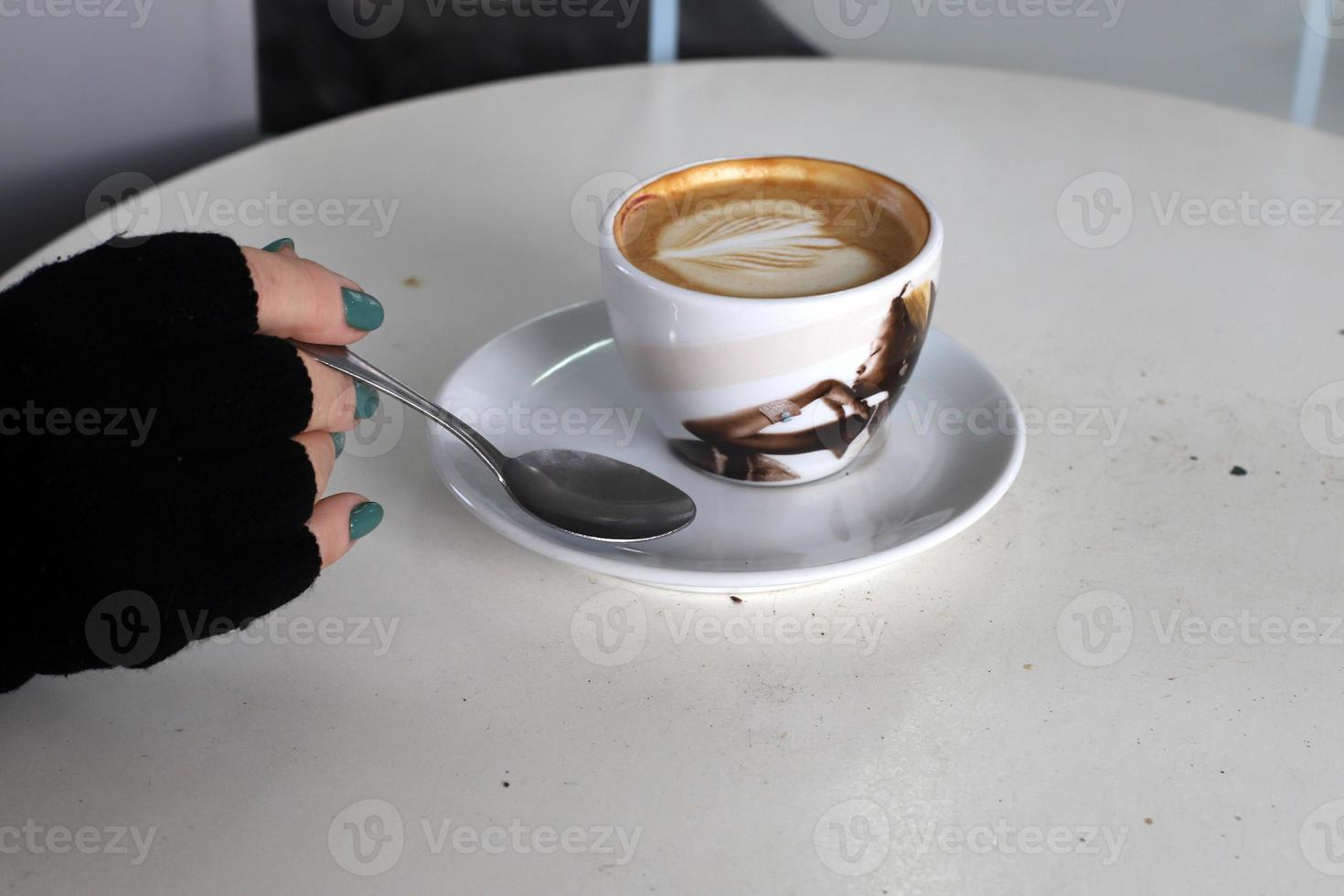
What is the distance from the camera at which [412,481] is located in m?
0.63

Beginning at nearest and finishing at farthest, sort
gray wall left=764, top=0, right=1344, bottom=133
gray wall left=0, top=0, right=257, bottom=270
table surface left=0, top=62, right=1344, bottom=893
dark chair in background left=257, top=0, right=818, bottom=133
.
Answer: table surface left=0, top=62, right=1344, bottom=893
gray wall left=0, top=0, right=257, bottom=270
gray wall left=764, top=0, right=1344, bottom=133
dark chair in background left=257, top=0, right=818, bottom=133

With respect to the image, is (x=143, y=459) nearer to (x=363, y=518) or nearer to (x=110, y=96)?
(x=363, y=518)

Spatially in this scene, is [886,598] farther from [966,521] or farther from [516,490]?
[516,490]

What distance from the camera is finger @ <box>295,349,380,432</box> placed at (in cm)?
52

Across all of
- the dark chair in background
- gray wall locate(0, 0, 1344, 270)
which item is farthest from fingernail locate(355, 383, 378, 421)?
the dark chair in background

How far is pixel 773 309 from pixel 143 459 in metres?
0.28

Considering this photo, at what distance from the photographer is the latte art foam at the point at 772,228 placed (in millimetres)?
611

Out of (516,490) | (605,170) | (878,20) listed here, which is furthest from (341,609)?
(878,20)

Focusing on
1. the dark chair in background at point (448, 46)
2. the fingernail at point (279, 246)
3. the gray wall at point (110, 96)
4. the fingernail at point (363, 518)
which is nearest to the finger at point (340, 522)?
the fingernail at point (363, 518)

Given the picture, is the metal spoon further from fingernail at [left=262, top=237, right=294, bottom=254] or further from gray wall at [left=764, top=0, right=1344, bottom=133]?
gray wall at [left=764, top=0, right=1344, bottom=133]

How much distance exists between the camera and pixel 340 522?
51cm

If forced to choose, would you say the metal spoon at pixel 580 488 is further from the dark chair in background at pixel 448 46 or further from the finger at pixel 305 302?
the dark chair in background at pixel 448 46

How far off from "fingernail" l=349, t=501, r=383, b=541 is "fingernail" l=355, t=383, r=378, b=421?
5 centimetres

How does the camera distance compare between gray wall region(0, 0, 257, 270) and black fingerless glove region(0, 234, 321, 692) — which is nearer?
Answer: black fingerless glove region(0, 234, 321, 692)
